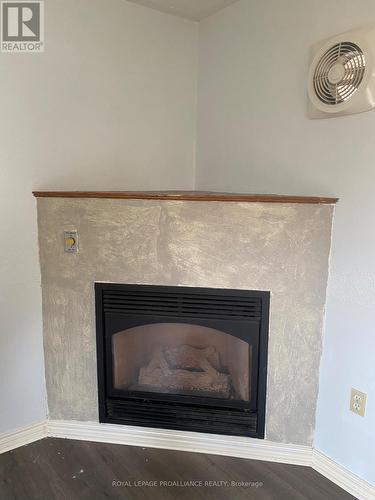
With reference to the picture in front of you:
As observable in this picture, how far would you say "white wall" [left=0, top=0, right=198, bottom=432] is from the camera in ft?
6.41

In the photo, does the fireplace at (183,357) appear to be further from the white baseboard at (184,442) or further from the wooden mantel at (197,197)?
the wooden mantel at (197,197)

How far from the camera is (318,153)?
6.03 ft

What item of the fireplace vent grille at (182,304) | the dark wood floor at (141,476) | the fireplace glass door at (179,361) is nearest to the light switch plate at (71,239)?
the fireplace vent grille at (182,304)

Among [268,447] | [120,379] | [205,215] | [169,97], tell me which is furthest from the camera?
[169,97]

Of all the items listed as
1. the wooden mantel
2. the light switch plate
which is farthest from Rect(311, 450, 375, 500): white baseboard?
the light switch plate

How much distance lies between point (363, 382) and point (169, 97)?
193 cm

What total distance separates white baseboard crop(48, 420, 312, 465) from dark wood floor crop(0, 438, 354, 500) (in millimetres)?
37

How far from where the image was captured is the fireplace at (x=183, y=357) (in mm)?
1962

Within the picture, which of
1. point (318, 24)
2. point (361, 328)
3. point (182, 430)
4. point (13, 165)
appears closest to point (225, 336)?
point (182, 430)

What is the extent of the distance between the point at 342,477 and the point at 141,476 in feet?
3.17

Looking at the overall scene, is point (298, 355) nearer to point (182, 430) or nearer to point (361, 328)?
point (361, 328)

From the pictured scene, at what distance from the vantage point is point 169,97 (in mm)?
2447

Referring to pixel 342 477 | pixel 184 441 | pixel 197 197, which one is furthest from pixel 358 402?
pixel 197 197

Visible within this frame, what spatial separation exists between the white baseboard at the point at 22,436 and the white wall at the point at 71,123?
0.14 ft
